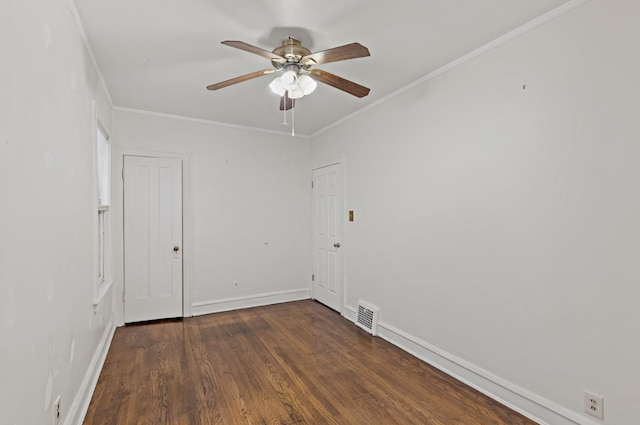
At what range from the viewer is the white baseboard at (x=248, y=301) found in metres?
4.28

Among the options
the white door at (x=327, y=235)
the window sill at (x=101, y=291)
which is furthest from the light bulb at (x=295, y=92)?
the window sill at (x=101, y=291)

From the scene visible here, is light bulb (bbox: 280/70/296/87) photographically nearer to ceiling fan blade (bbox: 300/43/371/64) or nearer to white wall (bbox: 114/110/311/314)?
ceiling fan blade (bbox: 300/43/371/64)

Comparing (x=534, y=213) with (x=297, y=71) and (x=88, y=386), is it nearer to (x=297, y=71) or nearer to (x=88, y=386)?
(x=297, y=71)

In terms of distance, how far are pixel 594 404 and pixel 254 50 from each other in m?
2.87

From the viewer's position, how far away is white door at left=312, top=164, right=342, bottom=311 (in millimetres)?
4340

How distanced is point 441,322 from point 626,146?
71.0 inches

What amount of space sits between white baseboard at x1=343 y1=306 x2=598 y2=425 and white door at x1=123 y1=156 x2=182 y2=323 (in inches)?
110

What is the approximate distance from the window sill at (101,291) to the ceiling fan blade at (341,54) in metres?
2.43

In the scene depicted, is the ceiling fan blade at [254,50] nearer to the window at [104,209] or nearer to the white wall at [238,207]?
the window at [104,209]

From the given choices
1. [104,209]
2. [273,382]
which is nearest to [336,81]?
[273,382]

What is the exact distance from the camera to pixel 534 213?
212cm

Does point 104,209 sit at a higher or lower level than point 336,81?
lower

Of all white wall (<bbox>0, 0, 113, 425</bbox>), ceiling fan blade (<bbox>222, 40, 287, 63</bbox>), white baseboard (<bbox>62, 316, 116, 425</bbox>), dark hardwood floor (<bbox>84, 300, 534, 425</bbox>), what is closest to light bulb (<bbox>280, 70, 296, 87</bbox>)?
ceiling fan blade (<bbox>222, 40, 287, 63</bbox>)

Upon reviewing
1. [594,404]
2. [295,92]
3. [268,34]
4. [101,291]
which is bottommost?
[594,404]
